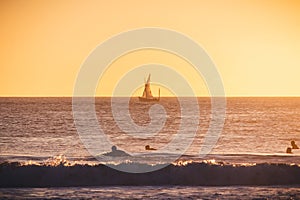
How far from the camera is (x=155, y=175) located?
3195 centimetres

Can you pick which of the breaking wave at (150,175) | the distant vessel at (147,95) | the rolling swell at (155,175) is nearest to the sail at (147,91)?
the distant vessel at (147,95)

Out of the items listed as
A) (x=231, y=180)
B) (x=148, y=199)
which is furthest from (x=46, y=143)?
(x=148, y=199)

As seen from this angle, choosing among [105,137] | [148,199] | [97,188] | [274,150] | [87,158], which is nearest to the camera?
[148,199]

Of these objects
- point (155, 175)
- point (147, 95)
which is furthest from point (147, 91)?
point (155, 175)

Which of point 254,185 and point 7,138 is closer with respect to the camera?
point 254,185

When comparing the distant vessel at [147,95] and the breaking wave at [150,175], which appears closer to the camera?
the breaking wave at [150,175]

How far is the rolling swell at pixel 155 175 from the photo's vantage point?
30734mm

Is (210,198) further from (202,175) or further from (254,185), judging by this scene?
(202,175)

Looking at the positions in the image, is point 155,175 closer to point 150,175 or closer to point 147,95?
point 150,175

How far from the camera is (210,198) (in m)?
25.3

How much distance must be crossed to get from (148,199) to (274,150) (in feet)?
92.8

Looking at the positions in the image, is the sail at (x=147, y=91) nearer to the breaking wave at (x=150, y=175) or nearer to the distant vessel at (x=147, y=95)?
the distant vessel at (x=147, y=95)

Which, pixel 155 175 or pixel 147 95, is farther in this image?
pixel 147 95

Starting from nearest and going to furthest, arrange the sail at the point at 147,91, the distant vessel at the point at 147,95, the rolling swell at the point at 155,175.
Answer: the rolling swell at the point at 155,175
the sail at the point at 147,91
the distant vessel at the point at 147,95
